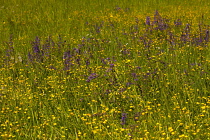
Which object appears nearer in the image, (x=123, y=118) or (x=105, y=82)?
(x=123, y=118)

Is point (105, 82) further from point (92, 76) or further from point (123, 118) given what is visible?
point (123, 118)

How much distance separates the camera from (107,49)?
555cm

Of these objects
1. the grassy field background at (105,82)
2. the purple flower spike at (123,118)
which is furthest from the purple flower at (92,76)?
the purple flower spike at (123,118)

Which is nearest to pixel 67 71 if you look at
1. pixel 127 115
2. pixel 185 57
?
pixel 127 115

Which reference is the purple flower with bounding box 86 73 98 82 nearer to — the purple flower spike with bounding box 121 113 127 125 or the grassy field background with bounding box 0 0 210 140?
the grassy field background with bounding box 0 0 210 140

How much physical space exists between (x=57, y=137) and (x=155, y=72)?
1632 millimetres

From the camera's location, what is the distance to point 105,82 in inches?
163

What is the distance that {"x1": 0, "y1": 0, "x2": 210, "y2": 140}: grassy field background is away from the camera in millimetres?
3170

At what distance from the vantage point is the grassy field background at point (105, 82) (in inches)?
125

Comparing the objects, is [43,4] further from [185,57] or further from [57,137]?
[57,137]

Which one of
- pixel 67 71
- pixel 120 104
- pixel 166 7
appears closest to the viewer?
pixel 120 104

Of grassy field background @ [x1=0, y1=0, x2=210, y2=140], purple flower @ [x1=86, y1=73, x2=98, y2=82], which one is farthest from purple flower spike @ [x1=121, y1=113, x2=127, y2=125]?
purple flower @ [x1=86, y1=73, x2=98, y2=82]

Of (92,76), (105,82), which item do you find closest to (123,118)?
(105,82)

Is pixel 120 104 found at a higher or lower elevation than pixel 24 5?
lower
